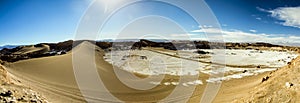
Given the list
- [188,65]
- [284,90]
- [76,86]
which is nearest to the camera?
[284,90]

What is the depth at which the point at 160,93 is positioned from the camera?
55.8 ft

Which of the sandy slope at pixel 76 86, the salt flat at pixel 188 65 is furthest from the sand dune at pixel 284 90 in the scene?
the salt flat at pixel 188 65

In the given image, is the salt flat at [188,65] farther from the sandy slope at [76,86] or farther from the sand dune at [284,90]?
the sand dune at [284,90]

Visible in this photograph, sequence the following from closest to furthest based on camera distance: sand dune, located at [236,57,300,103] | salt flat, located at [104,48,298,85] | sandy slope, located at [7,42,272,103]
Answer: sand dune, located at [236,57,300,103] → sandy slope, located at [7,42,272,103] → salt flat, located at [104,48,298,85]

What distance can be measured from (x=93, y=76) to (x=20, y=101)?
13.3 meters

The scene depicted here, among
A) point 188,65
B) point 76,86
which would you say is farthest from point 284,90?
point 188,65

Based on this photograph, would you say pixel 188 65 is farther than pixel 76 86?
Yes

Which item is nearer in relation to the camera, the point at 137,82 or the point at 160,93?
the point at 160,93

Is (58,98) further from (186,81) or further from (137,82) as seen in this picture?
(186,81)

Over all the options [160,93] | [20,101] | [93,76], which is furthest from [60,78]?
[20,101]

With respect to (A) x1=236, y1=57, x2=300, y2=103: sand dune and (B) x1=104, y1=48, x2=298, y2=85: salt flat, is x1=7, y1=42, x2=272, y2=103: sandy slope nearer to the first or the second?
(B) x1=104, y1=48, x2=298, y2=85: salt flat

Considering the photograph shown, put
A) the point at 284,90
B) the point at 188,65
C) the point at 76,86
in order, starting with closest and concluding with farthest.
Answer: the point at 284,90 → the point at 76,86 → the point at 188,65

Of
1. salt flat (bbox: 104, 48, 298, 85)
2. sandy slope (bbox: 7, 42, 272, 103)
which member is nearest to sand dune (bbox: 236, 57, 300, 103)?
sandy slope (bbox: 7, 42, 272, 103)

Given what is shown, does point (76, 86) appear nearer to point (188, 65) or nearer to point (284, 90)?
point (284, 90)
